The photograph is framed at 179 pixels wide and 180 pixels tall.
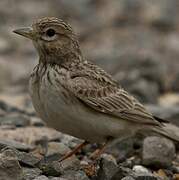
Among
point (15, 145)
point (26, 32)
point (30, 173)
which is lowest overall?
point (30, 173)

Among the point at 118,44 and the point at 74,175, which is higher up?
the point at 118,44

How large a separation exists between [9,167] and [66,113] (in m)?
1.05

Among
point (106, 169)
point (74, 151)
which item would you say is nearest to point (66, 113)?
point (106, 169)

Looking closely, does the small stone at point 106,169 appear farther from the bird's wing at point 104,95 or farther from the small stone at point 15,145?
the small stone at point 15,145

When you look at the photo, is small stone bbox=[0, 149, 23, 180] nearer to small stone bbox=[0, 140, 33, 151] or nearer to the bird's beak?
small stone bbox=[0, 140, 33, 151]

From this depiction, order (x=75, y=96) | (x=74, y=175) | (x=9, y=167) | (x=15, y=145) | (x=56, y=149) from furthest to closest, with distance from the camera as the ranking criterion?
(x=56, y=149) → (x=15, y=145) → (x=75, y=96) → (x=74, y=175) → (x=9, y=167)

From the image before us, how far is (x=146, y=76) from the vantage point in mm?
13570

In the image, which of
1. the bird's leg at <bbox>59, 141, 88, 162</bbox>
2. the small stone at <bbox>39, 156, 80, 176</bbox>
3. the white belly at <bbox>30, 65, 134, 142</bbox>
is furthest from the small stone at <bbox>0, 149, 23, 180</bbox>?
the bird's leg at <bbox>59, 141, 88, 162</bbox>

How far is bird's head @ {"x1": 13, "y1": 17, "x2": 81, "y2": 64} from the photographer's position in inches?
332

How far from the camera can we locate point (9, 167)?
23.0 feet

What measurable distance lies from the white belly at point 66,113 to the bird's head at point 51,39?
44 centimetres

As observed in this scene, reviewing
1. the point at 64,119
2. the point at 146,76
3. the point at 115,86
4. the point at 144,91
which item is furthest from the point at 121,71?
the point at 64,119

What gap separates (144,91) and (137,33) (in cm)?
607

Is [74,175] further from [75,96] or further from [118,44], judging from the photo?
[118,44]
